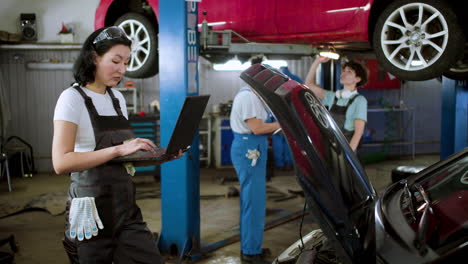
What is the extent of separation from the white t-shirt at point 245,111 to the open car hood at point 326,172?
2.14 m

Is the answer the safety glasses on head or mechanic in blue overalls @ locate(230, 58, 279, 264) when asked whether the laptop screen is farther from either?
mechanic in blue overalls @ locate(230, 58, 279, 264)

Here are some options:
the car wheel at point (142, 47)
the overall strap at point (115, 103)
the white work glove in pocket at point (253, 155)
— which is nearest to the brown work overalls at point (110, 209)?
the overall strap at point (115, 103)

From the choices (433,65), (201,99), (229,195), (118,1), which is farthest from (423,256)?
(229,195)

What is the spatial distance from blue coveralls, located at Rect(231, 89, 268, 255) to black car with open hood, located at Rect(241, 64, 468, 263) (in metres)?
2.14

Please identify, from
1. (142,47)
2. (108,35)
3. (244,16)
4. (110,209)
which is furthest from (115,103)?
(142,47)

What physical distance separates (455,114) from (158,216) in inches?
159

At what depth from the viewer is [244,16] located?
4.57m

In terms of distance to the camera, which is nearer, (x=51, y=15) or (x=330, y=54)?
(x=330, y=54)

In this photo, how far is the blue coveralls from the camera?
13.0 ft

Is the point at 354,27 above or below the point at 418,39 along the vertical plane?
above

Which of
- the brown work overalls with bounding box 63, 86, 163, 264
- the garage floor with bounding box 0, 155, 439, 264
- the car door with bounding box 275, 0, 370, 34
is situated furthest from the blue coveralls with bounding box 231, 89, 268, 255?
the brown work overalls with bounding box 63, 86, 163, 264

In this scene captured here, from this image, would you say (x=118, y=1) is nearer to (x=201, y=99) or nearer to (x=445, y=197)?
(x=201, y=99)

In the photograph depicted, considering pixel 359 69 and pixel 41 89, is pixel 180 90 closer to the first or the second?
pixel 359 69

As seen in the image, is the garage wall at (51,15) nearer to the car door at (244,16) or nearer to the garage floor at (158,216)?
the garage floor at (158,216)
